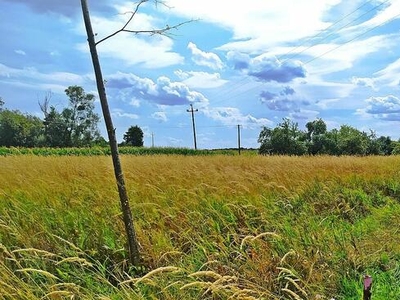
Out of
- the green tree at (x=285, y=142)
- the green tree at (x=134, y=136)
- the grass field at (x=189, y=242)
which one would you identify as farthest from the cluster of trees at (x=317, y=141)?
the grass field at (x=189, y=242)

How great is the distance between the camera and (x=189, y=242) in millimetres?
4211

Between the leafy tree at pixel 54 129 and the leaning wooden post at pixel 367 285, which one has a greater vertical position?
the leafy tree at pixel 54 129

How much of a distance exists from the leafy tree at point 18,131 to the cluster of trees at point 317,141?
35255 mm

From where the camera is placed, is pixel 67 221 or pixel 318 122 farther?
pixel 318 122

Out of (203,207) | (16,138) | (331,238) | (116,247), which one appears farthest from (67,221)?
(16,138)

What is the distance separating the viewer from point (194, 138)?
186 feet

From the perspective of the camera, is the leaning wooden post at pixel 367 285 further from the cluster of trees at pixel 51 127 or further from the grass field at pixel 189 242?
the cluster of trees at pixel 51 127

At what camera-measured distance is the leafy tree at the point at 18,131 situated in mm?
60000

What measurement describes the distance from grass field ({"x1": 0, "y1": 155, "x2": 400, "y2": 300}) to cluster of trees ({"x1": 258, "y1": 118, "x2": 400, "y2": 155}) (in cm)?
5288

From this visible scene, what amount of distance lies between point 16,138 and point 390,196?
60.0m

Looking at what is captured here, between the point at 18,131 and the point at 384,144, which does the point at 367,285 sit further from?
the point at 384,144

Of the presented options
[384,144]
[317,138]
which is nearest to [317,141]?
[317,138]

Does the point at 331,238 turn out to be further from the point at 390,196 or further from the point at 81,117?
the point at 81,117

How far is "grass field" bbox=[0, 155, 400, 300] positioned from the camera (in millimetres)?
2944
